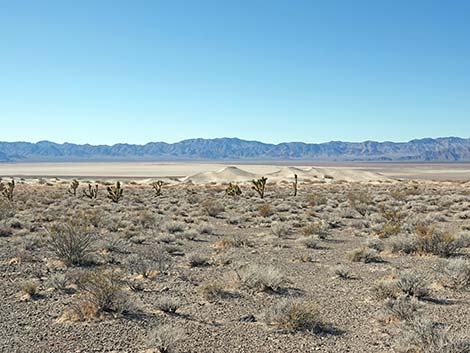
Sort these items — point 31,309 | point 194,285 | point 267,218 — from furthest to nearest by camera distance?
1. point 267,218
2. point 194,285
3. point 31,309

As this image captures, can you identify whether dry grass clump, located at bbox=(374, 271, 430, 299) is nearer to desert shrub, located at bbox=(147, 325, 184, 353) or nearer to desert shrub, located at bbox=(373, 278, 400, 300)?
desert shrub, located at bbox=(373, 278, 400, 300)

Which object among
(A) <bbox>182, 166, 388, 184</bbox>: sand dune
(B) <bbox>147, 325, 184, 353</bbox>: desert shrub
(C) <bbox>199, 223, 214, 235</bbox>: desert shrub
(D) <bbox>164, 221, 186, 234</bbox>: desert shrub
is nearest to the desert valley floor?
(B) <bbox>147, 325, 184, 353</bbox>: desert shrub

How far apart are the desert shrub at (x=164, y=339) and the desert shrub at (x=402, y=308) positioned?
13.2 ft

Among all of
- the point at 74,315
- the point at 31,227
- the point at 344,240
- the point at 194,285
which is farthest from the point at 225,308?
the point at 31,227

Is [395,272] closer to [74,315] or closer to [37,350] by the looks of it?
[74,315]

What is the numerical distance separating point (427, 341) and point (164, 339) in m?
3.99

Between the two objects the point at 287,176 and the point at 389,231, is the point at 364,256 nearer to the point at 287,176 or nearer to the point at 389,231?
→ the point at 389,231

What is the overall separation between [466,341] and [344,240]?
39.8ft

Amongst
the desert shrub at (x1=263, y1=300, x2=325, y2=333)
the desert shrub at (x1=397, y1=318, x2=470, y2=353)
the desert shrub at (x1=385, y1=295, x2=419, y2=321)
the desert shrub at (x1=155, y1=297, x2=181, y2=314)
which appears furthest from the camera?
the desert shrub at (x1=155, y1=297, x2=181, y2=314)

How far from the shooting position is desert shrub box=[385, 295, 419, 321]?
8.82m

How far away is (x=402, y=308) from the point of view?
29.3 ft

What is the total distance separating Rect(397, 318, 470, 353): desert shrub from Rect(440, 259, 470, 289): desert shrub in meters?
3.87

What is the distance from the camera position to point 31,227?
20672mm

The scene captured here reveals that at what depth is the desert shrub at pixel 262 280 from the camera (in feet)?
36.5
